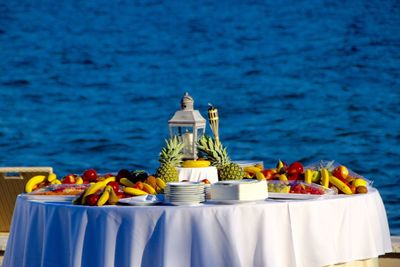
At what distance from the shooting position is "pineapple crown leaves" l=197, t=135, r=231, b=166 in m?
5.04

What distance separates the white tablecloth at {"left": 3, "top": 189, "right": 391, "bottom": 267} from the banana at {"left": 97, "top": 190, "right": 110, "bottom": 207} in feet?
0.15

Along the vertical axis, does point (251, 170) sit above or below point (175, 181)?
above

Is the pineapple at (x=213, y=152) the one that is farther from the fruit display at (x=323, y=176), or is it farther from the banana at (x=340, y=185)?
the banana at (x=340, y=185)

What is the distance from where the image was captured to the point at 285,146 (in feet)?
62.7

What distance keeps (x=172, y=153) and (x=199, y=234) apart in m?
0.87

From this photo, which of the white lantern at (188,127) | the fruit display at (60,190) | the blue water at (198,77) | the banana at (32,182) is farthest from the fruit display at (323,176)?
the blue water at (198,77)

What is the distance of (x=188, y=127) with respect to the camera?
511 cm

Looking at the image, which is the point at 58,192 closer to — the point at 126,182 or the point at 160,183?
the point at 126,182

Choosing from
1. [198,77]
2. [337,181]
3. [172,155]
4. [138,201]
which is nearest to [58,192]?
[138,201]

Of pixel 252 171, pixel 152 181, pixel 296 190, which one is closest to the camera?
pixel 296 190

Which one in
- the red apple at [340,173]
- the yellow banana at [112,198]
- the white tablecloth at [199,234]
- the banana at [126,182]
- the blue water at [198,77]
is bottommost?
the white tablecloth at [199,234]

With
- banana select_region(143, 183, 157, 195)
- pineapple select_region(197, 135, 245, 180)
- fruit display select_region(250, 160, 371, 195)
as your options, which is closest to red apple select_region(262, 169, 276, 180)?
fruit display select_region(250, 160, 371, 195)

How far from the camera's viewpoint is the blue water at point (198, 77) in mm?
19438

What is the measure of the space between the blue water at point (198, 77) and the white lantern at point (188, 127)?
1328 cm
